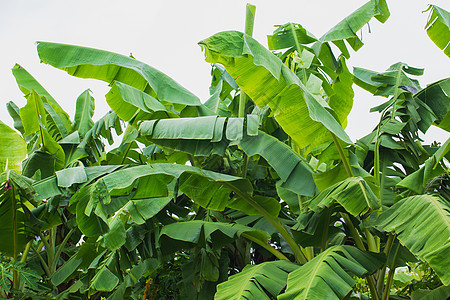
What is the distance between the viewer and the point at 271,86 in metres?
2.81

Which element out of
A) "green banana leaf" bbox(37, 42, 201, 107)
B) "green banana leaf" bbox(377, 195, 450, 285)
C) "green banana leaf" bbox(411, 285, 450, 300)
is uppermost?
"green banana leaf" bbox(37, 42, 201, 107)

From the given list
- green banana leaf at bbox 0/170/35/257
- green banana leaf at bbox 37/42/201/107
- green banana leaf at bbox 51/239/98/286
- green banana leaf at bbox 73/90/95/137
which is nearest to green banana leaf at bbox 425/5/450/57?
green banana leaf at bbox 37/42/201/107

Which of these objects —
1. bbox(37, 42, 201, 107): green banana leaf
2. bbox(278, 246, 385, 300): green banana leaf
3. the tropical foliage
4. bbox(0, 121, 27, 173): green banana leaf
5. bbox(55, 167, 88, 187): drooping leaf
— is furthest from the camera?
bbox(0, 121, 27, 173): green banana leaf

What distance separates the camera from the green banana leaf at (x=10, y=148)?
4293 mm

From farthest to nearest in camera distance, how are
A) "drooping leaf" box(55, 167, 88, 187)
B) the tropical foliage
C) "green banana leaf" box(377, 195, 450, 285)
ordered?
1. "drooping leaf" box(55, 167, 88, 187)
2. the tropical foliage
3. "green banana leaf" box(377, 195, 450, 285)

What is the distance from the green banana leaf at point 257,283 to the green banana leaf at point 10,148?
8.82ft

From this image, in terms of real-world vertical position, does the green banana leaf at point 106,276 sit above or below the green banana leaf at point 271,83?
below

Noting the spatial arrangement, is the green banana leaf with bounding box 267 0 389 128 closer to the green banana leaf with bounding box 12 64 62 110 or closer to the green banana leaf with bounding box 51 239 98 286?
the green banana leaf with bounding box 51 239 98 286

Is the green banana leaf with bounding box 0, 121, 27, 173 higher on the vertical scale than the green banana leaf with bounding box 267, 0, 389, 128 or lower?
lower

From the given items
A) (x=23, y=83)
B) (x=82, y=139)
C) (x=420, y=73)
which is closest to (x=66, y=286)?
(x=82, y=139)

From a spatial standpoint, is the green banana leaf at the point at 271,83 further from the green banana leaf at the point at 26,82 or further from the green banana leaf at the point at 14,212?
the green banana leaf at the point at 26,82

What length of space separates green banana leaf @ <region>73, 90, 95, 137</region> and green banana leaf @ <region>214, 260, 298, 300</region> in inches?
119

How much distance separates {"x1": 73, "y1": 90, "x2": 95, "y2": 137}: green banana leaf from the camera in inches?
204

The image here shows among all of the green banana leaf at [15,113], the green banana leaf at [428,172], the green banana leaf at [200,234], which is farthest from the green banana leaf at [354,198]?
the green banana leaf at [15,113]
